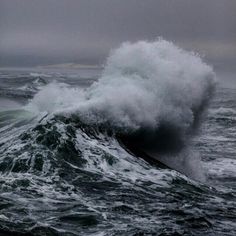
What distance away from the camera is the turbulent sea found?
851cm

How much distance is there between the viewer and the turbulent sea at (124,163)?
27.9ft

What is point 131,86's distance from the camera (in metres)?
16.5

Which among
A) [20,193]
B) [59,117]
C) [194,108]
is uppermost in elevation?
[194,108]

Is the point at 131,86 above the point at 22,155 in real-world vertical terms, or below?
above

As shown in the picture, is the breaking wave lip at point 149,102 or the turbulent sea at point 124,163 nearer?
the turbulent sea at point 124,163

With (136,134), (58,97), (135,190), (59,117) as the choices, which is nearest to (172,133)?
(136,134)

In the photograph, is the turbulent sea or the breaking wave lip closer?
the turbulent sea

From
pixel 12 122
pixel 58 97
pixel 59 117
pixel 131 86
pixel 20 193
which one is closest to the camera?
pixel 20 193

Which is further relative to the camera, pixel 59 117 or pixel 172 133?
pixel 172 133

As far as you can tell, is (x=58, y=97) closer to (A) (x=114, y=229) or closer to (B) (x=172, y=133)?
(B) (x=172, y=133)

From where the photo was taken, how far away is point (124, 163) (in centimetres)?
1235

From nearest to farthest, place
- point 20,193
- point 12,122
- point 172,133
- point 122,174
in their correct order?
point 20,193 → point 122,174 → point 172,133 → point 12,122

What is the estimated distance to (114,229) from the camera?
807 centimetres

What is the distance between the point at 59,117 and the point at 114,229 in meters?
6.65
